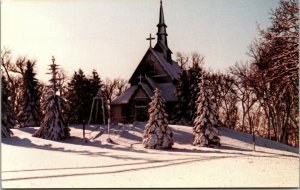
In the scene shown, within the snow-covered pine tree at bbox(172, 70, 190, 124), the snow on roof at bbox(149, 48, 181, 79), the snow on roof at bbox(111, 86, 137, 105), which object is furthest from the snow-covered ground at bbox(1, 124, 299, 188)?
the snow on roof at bbox(149, 48, 181, 79)

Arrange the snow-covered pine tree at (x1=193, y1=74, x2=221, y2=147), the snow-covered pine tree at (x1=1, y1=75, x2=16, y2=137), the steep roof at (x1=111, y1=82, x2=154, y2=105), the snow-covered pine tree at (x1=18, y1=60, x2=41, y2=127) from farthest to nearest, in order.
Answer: the snow-covered pine tree at (x1=18, y1=60, x2=41, y2=127) → the steep roof at (x1=111, y1=82, x2=154, y2=105) → the snow-covered pine tree at (x1=193, y1=74, x2=221, y2=147) → the snow-covered pine tree at (x1=1, y1=75, x2=16, y2=137)

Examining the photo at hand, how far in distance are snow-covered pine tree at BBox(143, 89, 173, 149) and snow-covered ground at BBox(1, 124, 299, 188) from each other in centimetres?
43

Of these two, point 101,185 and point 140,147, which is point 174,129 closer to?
point 140,147

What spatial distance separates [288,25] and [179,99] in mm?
9289

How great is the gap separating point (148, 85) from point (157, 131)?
660cm

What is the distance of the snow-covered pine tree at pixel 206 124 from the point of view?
1545cm

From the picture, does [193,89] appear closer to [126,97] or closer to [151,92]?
[151,92]

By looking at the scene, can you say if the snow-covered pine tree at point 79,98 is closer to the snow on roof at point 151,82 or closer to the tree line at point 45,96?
the tree line at point 45,96

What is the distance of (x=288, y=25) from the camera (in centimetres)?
1073

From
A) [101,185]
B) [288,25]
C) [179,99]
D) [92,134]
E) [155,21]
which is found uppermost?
[155,21]

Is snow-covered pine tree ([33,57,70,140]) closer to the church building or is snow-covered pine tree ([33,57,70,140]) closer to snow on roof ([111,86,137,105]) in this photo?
snow on roof ([111,86,137,105])

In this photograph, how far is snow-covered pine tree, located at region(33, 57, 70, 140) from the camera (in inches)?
693

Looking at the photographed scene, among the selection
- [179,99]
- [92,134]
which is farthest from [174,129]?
[92,134]

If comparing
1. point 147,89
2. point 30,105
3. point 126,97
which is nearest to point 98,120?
point 126,97
